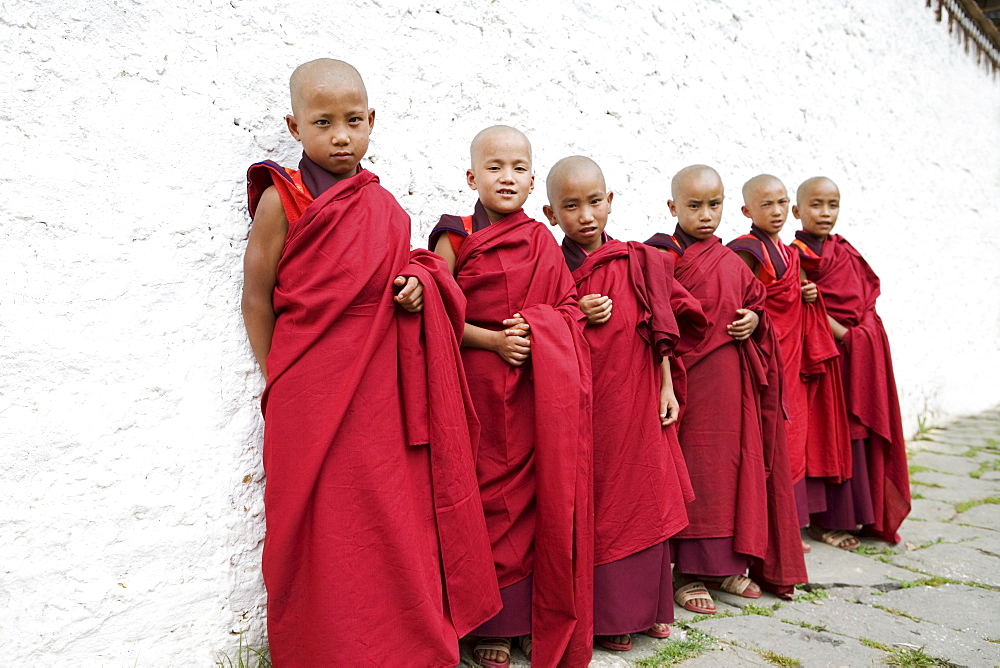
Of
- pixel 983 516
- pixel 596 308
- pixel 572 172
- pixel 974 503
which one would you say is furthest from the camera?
pixel 974 503

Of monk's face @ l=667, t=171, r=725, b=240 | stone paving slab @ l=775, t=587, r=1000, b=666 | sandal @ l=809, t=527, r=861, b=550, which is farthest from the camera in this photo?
sandal @ l=809, t=527, r=861, b=550

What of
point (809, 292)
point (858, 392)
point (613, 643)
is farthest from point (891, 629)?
point (809, 292)

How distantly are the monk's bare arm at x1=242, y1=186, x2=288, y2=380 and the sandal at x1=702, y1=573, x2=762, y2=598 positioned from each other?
2047 mm

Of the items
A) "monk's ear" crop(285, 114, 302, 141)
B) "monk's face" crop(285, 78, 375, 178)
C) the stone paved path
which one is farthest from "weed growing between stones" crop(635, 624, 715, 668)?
"monk's ear" crop(285, 114, 302, 141)

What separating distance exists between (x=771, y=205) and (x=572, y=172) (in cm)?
132

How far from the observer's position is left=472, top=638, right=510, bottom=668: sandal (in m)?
2.40

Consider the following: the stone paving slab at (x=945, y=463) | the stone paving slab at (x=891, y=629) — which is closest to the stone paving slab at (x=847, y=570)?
the stone paving slab at (x=891, y=629)

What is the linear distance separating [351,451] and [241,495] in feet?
1.47

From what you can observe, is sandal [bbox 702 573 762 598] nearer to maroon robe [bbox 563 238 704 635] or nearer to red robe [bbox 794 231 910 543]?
maroon robe [bbox 563 238 704 635]

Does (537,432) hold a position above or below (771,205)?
below

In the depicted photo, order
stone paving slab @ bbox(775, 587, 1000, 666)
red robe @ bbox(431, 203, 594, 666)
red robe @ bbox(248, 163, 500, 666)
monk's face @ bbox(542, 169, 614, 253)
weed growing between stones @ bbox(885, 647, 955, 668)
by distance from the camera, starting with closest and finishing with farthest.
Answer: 1. red robe @ bbox(248, 163, 500, 666)
2. red robe @ bbox(431, 203, 594, 666)
3. weed growing between stones @ bbox(885, 647, 955, 668)
4. stone paving slab @ bbox(775, 587, 1000, 666)
5. monk's face @ bbox(542, 169, 614, 253)

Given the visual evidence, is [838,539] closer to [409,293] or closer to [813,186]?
[813,186]

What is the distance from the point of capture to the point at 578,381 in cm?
237

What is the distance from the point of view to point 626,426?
2.59m
